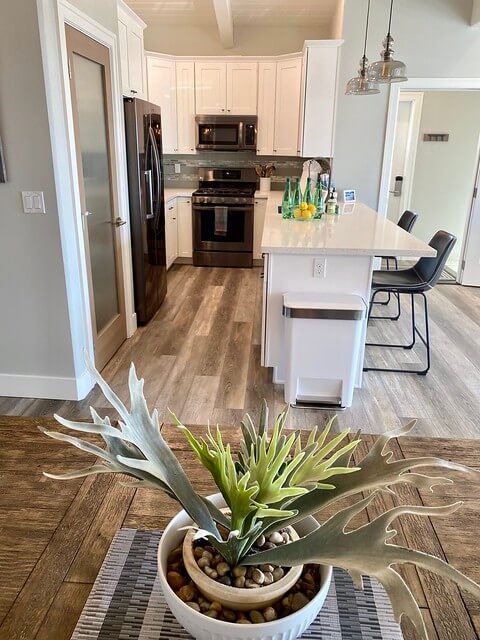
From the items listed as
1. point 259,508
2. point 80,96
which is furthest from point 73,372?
point 259,508

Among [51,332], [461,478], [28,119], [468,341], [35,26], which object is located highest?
[35,26]

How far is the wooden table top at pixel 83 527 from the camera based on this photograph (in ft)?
2.44

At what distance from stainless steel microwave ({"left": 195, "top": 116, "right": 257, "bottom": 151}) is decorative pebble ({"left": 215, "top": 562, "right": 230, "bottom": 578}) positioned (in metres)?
5.95

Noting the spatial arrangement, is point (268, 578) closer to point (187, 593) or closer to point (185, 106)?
point (187, 593)

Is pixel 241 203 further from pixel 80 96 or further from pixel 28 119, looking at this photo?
pixel 28 119

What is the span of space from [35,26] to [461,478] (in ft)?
8.64

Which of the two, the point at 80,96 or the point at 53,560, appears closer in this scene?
the point at 53,560

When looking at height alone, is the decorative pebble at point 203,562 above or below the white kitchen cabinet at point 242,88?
below

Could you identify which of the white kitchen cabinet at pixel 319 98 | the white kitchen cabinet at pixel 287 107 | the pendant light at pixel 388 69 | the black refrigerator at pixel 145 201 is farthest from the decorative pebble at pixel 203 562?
the white kitchen cabinet at pixel 287 107

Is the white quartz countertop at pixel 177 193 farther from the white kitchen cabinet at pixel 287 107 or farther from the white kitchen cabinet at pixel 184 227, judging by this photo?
the white kitchen cabinet at pixel 287 107

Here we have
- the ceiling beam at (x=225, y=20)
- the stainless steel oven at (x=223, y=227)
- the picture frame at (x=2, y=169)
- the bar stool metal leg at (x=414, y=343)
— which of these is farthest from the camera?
the stainless steel oven at (x=223, y=227)

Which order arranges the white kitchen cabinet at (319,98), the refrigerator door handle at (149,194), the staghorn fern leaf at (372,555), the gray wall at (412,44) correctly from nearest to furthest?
the staghorn fern leaf at (372,555)
the refrigerator door handle at (149,194)
the gray wall at (412,44)
the white kitchen cabinet at (319,98)

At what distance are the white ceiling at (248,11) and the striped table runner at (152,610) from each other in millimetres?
5634

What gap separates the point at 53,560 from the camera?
0.85 metres
